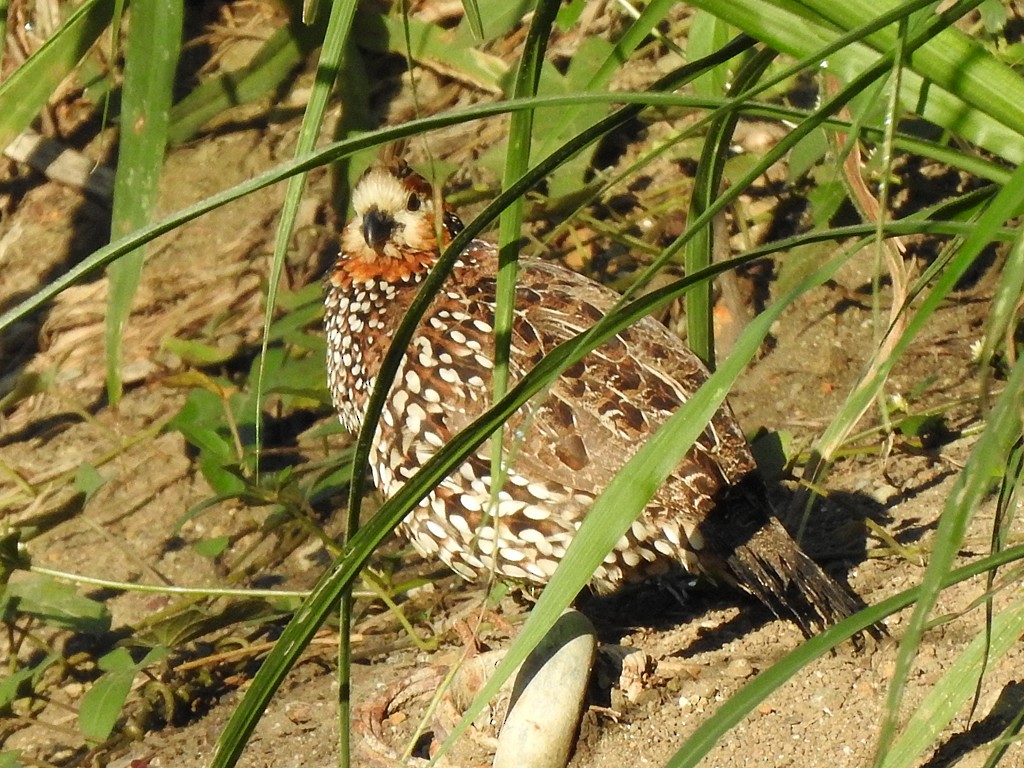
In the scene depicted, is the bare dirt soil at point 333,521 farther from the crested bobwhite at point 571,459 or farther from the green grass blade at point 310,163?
the green grass blade at point 310,163

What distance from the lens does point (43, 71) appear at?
6.80 ft

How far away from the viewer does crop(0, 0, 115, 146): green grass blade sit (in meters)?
1.99

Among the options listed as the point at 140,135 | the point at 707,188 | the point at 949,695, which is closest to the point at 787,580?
the point at 707,188

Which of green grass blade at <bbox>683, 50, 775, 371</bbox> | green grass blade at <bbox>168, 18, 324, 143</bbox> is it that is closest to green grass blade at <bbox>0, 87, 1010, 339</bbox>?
green grass blade at <bbox>683, 50, 775, 371</bbox>

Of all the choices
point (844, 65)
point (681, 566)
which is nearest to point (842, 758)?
point (681, 566)

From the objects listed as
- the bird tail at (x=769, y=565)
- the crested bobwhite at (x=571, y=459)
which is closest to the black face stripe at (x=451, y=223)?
the crested bobwhite at (x=571, y=459)

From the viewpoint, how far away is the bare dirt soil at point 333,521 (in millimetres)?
3211

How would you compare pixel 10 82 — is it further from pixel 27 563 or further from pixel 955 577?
pixel 27 563

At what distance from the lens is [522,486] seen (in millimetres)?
3562

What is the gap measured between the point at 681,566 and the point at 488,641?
0.59m

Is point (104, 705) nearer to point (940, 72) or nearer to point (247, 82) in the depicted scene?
point (940, 72)

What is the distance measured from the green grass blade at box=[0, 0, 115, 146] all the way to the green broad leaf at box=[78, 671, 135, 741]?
5.85ft

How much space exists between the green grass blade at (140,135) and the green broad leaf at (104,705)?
1.69 m

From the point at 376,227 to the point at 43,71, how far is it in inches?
92.9
